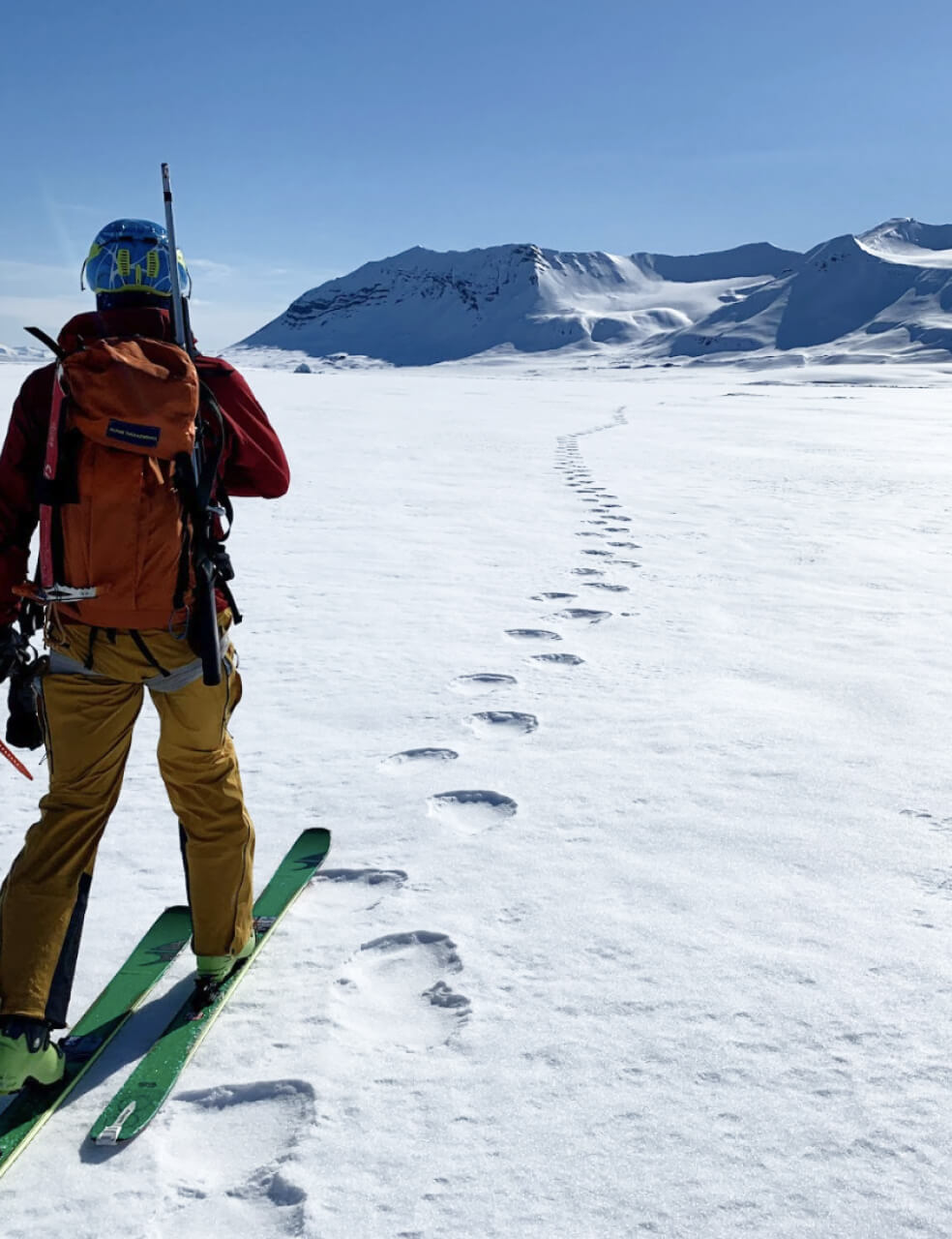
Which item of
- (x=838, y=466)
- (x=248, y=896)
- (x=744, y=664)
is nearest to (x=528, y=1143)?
(x=248, y=896)

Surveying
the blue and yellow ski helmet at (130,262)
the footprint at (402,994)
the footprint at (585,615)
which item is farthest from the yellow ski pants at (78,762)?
the footprint at (585,615)

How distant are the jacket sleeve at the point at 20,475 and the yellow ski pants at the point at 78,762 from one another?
19 centimetres

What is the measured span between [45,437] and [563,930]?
5.87ft

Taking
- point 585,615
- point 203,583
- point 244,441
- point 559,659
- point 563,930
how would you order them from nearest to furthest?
point 203,583 → point 244,441 → point 563,930 → point 559,659 → point 585,615

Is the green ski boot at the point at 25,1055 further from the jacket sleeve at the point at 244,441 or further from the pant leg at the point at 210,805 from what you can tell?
the jacket sleeve at the point at 244,441

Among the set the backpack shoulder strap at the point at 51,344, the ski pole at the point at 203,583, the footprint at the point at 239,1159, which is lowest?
the footprint at the point at 239,1159

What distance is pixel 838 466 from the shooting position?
14.2 m

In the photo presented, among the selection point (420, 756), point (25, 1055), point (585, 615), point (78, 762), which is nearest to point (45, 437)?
point (78, 762)

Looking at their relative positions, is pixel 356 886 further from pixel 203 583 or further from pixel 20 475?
pixel 20 475

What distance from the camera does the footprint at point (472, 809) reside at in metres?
3.40

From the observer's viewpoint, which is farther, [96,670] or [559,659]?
[559,659]

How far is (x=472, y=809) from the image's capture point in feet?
11.5

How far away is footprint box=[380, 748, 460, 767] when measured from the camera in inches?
155

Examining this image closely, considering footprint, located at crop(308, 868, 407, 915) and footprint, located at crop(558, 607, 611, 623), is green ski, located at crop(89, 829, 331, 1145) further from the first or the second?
footprint, located at crop(558, 607, 611, 623)
